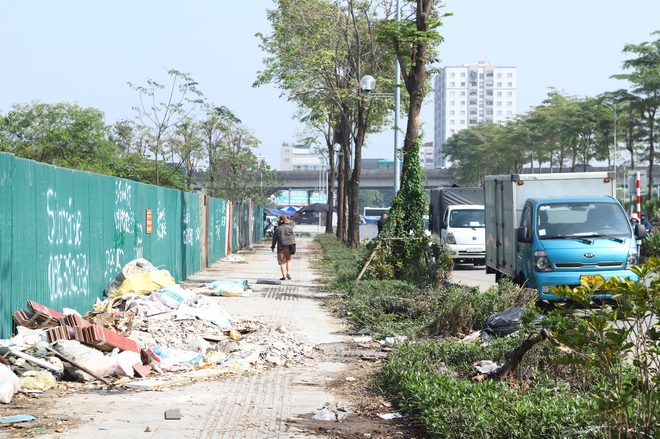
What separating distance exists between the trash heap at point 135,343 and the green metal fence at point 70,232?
1.15 ft

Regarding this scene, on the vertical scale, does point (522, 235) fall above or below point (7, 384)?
above

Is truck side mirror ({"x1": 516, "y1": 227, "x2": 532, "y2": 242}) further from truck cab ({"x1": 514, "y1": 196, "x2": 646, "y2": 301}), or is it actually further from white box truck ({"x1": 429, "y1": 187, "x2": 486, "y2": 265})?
white box truck ({"x1": 429, "y1": 187, "x2": 486, "y2": 265})

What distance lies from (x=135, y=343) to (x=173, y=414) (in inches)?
105

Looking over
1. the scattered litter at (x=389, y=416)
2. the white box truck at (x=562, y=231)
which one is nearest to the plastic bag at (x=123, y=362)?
the scattered litter at (x=389, y=416)

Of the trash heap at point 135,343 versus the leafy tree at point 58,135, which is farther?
the leafy tree at point 58,135

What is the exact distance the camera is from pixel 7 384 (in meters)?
7.21

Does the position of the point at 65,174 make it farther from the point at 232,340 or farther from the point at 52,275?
the point at 232,340

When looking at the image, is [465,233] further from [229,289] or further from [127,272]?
[127,272]

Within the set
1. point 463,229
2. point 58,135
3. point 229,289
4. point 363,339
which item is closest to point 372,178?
point 58,135

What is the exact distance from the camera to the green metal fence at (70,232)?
936 cm

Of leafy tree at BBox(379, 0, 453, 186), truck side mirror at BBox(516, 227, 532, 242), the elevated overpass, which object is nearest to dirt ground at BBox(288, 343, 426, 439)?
truck side mirror at BBox(516, 227, 532, 242)

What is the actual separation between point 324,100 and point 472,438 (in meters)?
31.0

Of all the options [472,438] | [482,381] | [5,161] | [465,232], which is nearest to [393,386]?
[482,381]

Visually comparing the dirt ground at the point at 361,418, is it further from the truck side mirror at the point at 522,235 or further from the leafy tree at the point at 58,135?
the leafy tree at the point at 58,135
